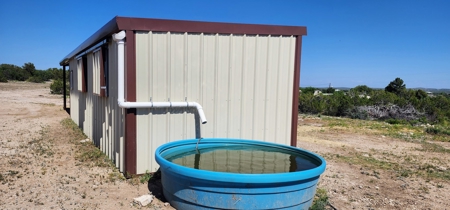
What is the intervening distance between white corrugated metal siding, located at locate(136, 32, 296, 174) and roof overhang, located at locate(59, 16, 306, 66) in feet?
0.30

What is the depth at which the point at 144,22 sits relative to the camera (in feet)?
15.1

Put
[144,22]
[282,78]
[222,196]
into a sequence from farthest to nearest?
1. [282,78]
2. [144,22]
3. [222,196]

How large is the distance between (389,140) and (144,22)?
827 centimetres

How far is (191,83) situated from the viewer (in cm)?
511

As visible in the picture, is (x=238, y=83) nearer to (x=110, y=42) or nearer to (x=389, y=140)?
(x=110, y=42)

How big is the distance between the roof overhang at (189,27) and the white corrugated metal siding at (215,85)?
9 cm

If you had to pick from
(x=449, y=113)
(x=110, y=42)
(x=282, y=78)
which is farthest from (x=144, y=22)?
(x=449, y=113)

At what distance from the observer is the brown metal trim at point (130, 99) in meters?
4.57

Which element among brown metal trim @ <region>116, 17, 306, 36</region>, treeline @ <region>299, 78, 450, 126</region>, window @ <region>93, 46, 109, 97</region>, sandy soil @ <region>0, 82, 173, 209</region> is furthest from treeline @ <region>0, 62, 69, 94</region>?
brown metal trim @ <region>116, 17, 306, 36</region>

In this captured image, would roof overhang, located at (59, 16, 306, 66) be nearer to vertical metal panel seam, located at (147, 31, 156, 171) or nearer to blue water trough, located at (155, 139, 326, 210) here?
vertical metal panel seam, located at (147, 31, 156, 171)

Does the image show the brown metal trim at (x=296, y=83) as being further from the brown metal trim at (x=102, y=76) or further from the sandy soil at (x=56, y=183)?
the brown metal trim at (x=102, y=76)

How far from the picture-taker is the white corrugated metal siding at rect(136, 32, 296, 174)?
4832 mm

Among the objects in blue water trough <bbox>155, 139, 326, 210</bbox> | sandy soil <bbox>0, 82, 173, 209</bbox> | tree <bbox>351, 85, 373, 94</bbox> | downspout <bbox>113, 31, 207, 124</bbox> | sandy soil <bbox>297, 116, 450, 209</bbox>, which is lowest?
sandy soil <bbox>297, 116, 450, 209</bbox>

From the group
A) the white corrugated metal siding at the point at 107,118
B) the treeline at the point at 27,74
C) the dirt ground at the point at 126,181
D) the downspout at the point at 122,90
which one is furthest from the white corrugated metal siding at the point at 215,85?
the treeline at the point at 27,74
